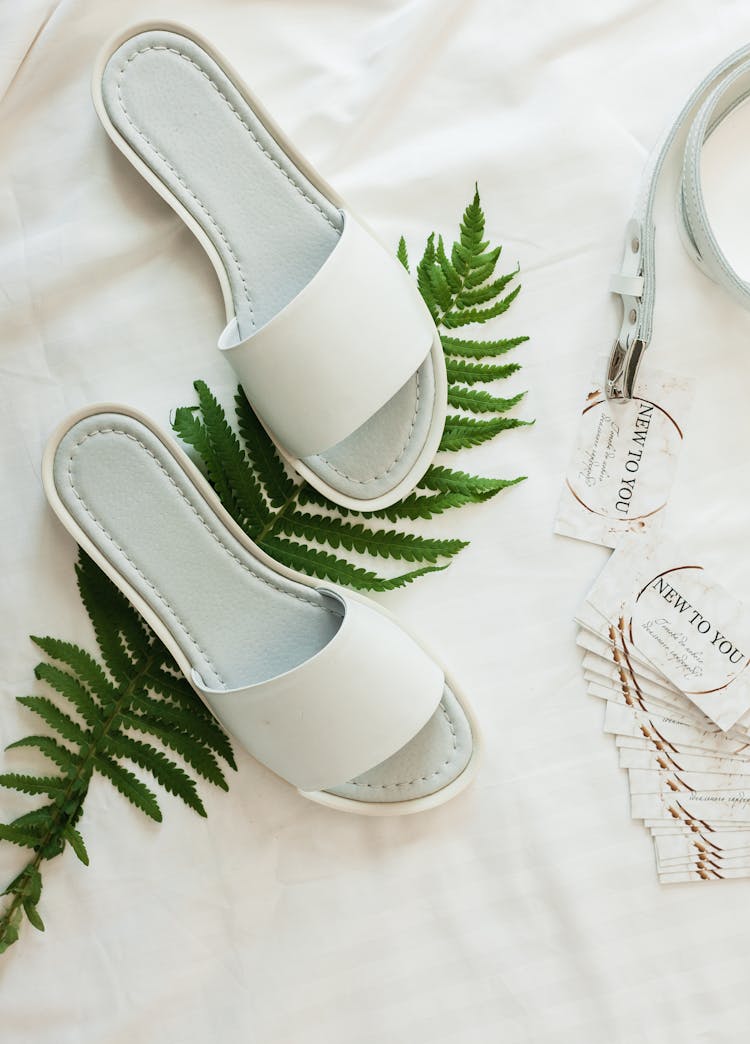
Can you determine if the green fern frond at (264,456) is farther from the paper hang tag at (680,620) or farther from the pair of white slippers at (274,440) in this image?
the paper hang tag at (680,620)

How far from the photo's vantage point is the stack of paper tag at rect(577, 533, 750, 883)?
104cm

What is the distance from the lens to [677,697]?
41.5 inches

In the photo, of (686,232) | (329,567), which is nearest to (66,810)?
(329,567)

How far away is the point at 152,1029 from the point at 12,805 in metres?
0.29

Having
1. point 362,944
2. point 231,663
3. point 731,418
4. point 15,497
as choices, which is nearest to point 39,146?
point 15,497

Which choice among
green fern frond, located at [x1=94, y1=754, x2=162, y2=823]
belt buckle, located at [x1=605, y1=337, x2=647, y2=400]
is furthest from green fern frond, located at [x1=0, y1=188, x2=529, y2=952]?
belt buckle, located at [x1=605, y1=337, x2=647, y2=400]

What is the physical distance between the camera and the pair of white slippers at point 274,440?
3.20 ft

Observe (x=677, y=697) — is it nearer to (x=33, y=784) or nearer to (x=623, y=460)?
(x=623, y=460)

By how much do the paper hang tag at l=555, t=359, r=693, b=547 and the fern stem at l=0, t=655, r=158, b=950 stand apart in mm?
531

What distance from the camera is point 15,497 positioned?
3.52 feet

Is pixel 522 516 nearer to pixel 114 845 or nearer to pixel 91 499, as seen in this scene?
pixel 91 499

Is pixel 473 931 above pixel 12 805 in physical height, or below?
below

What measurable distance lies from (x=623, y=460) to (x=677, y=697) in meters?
0.27

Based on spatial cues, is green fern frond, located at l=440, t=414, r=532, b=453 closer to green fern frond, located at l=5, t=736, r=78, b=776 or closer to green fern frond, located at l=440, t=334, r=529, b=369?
green fern frond, located at l=440, t=334, r=529, b=369
